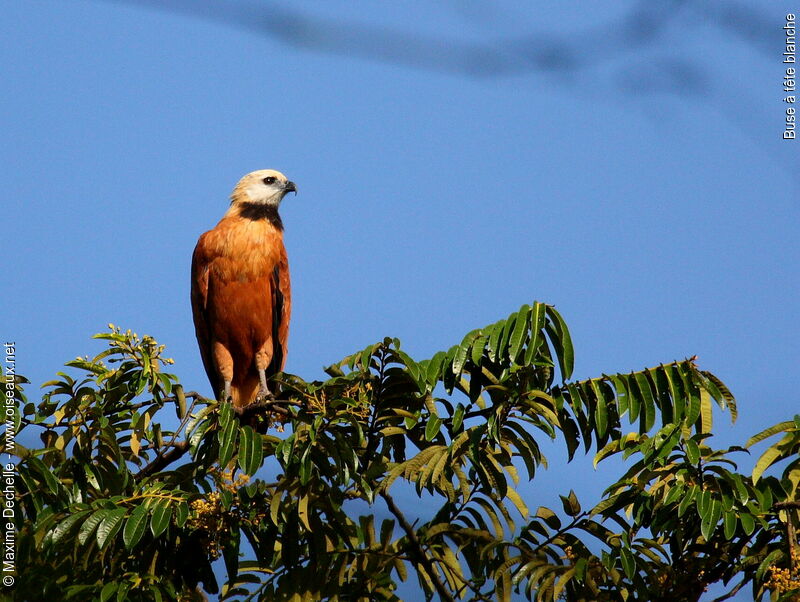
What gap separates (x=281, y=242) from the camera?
7.05 meters

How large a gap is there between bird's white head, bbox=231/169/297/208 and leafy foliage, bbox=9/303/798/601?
316 centimetres

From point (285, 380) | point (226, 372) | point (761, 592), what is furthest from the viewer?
point (226, 372)

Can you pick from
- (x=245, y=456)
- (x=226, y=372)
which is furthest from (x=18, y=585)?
(x=226, y=372)

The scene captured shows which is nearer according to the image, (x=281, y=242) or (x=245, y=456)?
(x=245, y=456)

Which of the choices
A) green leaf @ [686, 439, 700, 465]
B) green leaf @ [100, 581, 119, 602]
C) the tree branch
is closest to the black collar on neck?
the tree branch

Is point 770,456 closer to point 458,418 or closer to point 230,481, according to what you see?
point 458,418

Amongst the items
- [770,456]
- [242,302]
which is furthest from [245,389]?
[770,456]

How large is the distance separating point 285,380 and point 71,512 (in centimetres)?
104

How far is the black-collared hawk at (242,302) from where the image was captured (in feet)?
22.2

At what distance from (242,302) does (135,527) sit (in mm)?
3226

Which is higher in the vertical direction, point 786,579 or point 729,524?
point 729,524

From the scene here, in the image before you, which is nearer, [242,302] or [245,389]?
[242,302]

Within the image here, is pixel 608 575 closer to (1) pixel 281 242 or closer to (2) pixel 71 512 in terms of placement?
(2) pixel 71 512

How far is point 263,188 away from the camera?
24.3 ft
